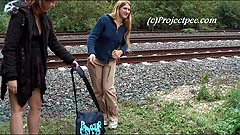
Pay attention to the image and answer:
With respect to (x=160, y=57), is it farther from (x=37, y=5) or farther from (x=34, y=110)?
(x=37, y=5)

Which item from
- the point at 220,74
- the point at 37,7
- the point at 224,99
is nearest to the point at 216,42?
the point at 220,74

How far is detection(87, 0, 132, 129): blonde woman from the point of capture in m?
5.48

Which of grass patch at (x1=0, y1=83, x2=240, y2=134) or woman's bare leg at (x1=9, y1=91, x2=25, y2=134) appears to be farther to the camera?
grass patch at (x1=0, y1=83, x2=240, y2=134)

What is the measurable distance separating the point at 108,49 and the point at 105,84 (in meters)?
0.46

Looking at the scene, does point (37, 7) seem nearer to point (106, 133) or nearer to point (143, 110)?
point (106, 133)

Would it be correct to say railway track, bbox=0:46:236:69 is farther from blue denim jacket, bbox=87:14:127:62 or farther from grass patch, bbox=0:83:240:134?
blue denim jacket, bbox=87:14:127:62

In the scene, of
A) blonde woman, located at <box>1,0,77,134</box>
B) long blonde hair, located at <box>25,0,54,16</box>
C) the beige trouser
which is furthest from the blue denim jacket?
long blonde hair, located at <box>25,0,54,16</box>

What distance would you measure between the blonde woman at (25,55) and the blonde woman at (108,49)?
921mm

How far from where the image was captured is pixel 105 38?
5562mm

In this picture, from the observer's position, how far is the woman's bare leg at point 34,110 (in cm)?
467

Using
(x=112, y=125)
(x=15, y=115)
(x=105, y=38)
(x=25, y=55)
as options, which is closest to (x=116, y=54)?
(x=105, y=38)

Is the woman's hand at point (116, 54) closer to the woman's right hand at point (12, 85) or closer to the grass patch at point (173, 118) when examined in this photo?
the grass patch at point (173, 118)

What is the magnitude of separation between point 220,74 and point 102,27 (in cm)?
547

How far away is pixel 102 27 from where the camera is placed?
5.51 metres
